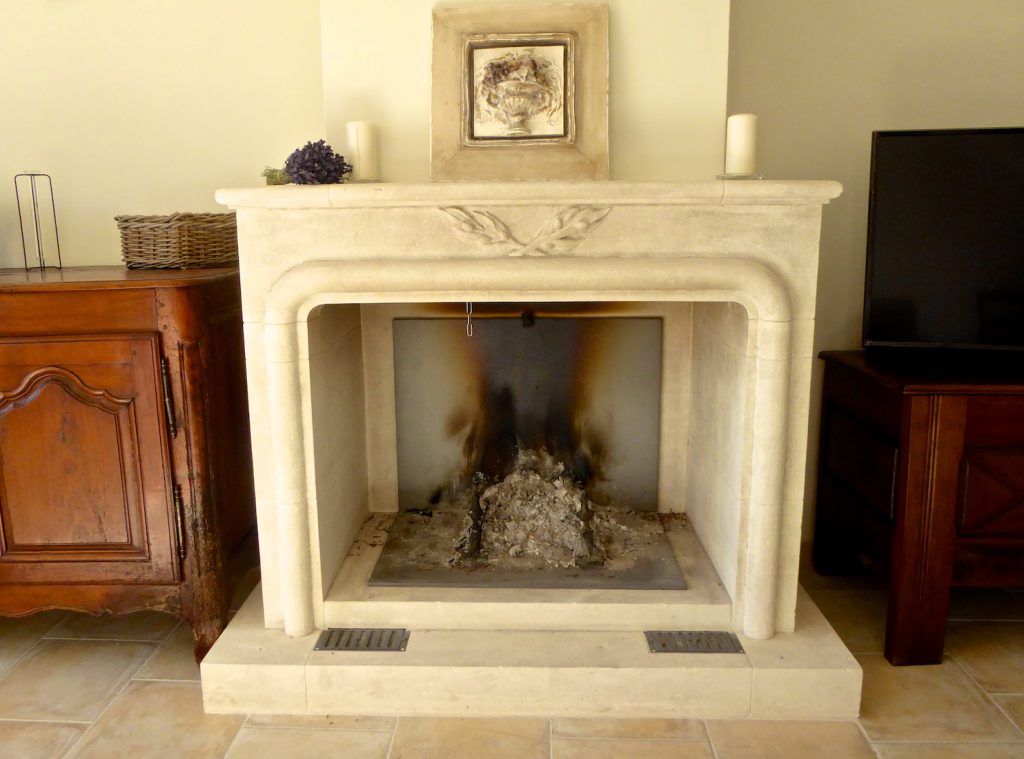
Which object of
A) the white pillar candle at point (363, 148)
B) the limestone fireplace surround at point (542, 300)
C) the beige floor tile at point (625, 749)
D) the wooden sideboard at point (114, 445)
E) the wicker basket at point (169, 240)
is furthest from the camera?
the wicker basket at point (169, 240)

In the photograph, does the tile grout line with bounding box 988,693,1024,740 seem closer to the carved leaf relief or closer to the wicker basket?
the carved leaf relief

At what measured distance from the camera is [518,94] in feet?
7.09

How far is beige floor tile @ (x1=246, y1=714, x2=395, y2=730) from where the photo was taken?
187 cm

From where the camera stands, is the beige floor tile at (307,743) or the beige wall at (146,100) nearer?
the beige floor tile at (307,743)

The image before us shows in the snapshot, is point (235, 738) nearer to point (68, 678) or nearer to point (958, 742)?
point (68, 678)

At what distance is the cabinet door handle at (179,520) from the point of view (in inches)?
79.7

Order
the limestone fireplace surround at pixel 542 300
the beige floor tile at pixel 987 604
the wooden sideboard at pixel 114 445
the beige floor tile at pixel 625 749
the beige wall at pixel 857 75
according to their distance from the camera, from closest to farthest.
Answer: the beige floor tile at pixel 625 749 < the limestone fireplace surround at pixel 542 300 < the wooden sideboard at pixel 114 445 < the beige floor tile at pixel 987 604 < the beige wall at pixel 857 75

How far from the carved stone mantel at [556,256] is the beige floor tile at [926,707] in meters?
0.52

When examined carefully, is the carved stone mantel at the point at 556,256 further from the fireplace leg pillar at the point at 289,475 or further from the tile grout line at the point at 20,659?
the tile grout line at the point at 20,659

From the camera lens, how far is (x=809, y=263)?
1.87 m

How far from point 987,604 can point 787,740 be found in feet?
3.60

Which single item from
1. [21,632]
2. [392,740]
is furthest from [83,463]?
[392,740]

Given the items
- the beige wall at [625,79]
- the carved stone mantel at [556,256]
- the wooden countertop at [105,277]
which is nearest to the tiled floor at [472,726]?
the carved stone mantel at [556,256]

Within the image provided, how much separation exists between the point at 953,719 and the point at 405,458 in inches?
68.3
